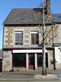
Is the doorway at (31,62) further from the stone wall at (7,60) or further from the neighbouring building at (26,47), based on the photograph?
the stone wall at (7,60)

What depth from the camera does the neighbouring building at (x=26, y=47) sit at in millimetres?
15949

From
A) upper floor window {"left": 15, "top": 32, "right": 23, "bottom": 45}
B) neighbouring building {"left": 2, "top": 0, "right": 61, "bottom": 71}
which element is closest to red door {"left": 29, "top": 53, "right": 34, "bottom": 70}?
neighbouring building {"left": 2, "top": 0, "right": 61, "bottom": 71}

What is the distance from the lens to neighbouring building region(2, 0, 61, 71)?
1595 cm

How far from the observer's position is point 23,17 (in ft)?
59.2

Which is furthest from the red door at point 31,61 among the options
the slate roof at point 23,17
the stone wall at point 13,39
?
the slate roof at point 23,17

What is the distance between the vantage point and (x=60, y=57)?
1571cm

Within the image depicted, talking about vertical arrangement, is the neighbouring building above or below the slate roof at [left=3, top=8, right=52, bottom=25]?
below

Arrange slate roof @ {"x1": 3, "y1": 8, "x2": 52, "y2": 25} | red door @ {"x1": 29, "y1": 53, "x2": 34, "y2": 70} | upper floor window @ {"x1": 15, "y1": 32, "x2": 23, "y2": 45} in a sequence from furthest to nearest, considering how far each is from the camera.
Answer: slate roof @ {"x1": 3, "y1": 8, "x2": 52, "y2": 25} → upper floor window @ {"x1": 15, "y1": 32, "x2": 23, "y2": 45} → red door @ {"x1": 29, "y1": 53, "x2": 34, "y2": 70}

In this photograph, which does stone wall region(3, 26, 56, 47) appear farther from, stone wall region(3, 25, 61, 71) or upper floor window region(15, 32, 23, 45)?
upper floor window region(15, 32, 23, 45)

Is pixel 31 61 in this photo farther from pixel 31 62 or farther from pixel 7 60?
pixel 7 60

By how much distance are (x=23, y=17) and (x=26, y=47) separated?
4.76 meters

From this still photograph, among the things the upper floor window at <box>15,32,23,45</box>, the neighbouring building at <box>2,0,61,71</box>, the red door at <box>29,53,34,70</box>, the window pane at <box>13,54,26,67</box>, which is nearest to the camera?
the neighbouring building at <box>2,0,61,71</box>

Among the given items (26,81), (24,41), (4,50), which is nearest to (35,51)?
(24,41)

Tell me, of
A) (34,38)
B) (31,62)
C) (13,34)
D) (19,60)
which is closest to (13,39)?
(13,34)
